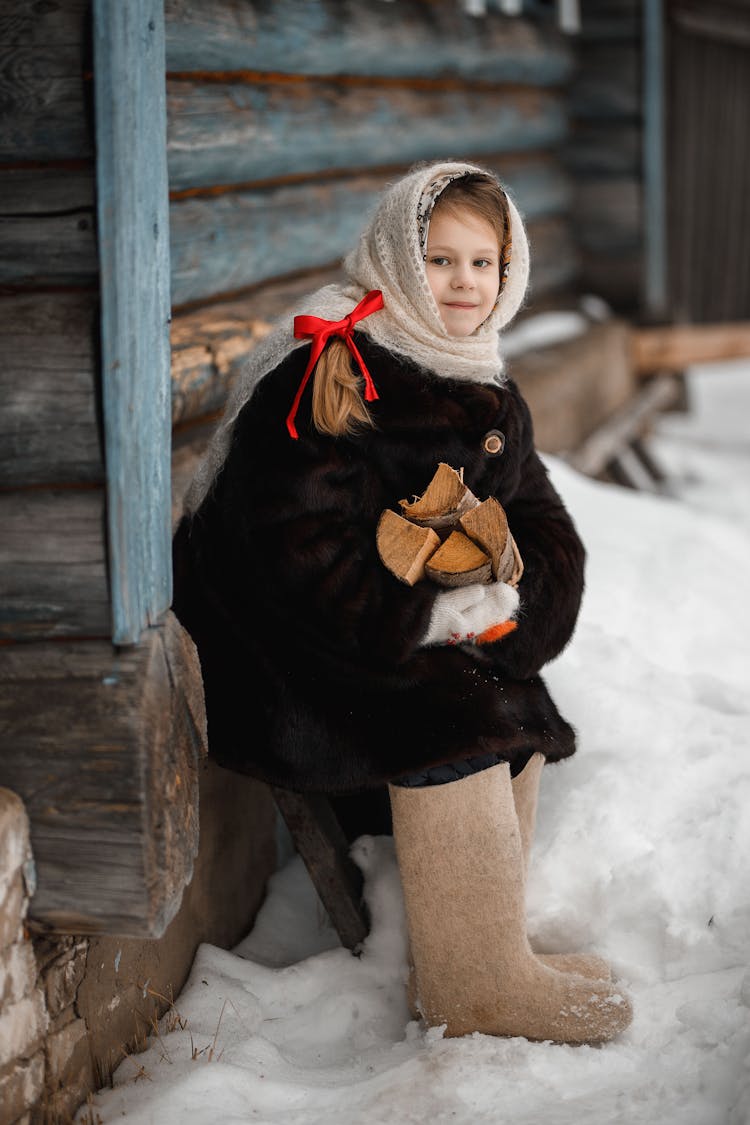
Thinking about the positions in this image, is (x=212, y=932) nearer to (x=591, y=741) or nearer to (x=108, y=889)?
(x=108, y=889)

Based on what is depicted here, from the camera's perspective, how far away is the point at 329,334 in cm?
227

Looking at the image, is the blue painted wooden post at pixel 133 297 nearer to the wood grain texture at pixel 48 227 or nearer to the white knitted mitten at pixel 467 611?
the wood grain texture at pixel 48 227

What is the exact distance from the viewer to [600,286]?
6980 mm

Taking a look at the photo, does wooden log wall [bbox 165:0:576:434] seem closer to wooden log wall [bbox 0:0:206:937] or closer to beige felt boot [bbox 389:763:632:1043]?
wooden log wall [bbox 0:0:206:937]

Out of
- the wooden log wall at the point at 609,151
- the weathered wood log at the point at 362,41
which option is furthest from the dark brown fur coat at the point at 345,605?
the wooden log wall at the point at 609,151

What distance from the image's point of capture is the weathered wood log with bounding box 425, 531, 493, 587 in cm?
229

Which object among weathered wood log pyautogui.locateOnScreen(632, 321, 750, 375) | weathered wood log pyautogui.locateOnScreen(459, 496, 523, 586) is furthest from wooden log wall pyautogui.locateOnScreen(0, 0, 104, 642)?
weathered wood log pyautogui.locateOnScreen(632, 321, 750, 375)

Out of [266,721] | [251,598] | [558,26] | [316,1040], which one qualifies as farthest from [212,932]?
[558,26]

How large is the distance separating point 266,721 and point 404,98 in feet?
9.56

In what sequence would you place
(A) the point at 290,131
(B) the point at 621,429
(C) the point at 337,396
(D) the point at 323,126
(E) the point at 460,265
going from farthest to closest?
(B) the point at 621,429
(D) the point at 323,126
(A) the point at 290,131
(E) the point at 460,265
(C) the point at 337,396

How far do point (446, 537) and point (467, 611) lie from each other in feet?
0.44

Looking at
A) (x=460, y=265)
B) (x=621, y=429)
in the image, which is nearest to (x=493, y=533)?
→ (x=460, y=265)

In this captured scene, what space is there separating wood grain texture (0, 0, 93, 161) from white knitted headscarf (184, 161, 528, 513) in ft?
1.85

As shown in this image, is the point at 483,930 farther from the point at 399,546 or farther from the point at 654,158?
the point at 654,158
